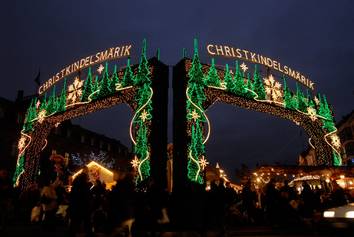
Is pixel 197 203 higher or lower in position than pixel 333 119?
lower

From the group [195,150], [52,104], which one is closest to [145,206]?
[195,150]

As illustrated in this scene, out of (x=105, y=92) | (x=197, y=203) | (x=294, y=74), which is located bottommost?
(x=197, y=203)

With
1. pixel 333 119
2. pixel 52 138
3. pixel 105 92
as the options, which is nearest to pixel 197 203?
pixel 105 92

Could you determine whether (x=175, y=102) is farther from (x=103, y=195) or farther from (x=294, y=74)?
(x=294, y=74)

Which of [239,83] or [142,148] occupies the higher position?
[239,83]

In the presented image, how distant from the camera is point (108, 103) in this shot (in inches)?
741

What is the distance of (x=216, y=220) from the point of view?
884 cm

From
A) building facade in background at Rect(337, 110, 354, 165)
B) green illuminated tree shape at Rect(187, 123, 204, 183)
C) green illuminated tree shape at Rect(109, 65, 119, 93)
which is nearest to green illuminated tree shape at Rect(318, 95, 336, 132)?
green illuminated tree shape at Rect(187, 123, 204, 183)

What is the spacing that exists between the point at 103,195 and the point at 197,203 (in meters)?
3.56

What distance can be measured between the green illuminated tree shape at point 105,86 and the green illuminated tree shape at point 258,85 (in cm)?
830

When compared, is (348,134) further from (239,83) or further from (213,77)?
(213,77)

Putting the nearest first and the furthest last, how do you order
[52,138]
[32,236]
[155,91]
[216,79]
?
1. [32,236]
2. [155,91]
3. [216,79]
4. [52,138]

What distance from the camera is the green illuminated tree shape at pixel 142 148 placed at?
15.1m

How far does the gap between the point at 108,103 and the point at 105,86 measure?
119 centimetres
